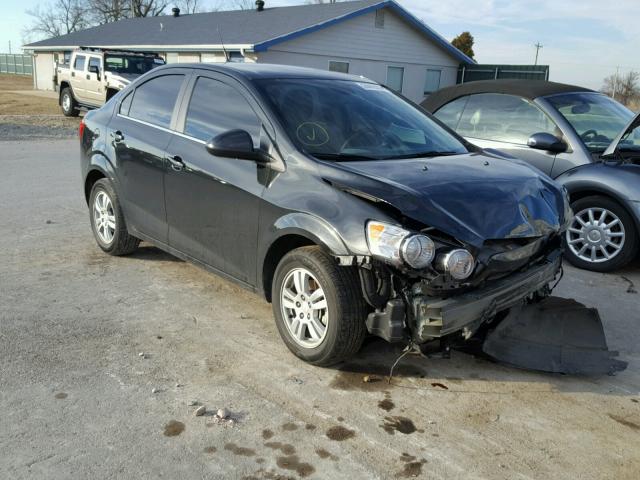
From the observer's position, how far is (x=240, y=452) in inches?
117

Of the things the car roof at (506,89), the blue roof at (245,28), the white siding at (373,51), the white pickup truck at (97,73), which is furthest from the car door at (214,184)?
the white siding at (373,51)

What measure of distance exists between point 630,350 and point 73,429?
355cm

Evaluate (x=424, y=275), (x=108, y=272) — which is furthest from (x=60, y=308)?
(x=424, y=275)

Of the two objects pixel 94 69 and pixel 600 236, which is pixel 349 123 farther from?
pixel 94 69

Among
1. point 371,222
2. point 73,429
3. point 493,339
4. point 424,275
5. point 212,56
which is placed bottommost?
point 73,429

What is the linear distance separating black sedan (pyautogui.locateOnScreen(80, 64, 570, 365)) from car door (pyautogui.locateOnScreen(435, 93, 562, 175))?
2027 millimetres

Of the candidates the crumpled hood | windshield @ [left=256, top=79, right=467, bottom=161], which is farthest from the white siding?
the crumpled hood

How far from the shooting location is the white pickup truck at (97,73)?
19547mm

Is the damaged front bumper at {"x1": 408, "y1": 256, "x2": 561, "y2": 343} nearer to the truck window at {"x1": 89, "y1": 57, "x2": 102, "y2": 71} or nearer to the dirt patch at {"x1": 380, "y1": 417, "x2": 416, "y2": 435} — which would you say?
the dirt patch at {"x1": 380, "y1": 417, "x2": 416, "y2": 435}

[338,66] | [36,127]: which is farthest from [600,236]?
[338,66]

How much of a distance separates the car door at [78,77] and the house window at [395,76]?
13.9 m

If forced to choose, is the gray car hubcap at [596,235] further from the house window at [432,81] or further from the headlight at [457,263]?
the house window at [432,81]

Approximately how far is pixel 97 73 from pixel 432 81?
16996 mm

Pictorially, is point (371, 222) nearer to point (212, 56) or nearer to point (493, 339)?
point (493, 339)
